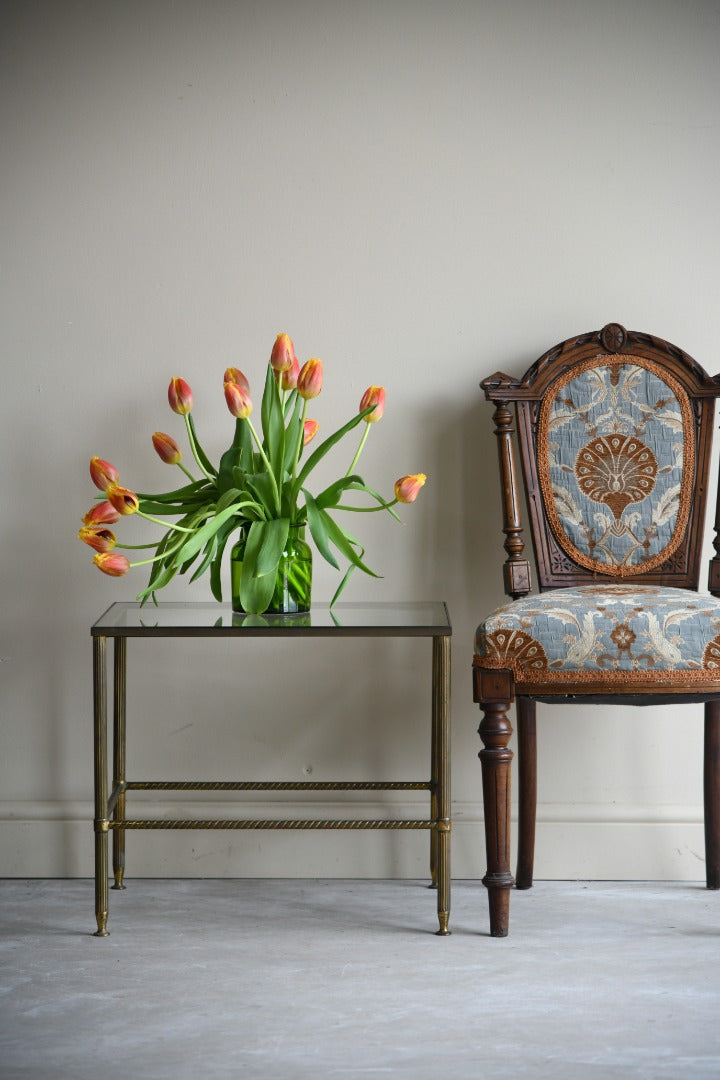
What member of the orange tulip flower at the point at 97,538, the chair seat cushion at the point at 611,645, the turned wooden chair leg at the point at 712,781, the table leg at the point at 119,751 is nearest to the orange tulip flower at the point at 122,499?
the orange tulip flower at the point at 97,538

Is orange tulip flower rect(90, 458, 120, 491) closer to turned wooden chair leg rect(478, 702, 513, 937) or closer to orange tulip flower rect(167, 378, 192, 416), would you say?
orange tulip flower rect(167, 378, 192, 416)

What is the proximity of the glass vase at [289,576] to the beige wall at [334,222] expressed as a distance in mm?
376

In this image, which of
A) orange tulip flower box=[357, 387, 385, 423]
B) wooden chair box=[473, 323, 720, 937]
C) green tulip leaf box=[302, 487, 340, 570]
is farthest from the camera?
wooden chair box=[473, 323, 720, 937]

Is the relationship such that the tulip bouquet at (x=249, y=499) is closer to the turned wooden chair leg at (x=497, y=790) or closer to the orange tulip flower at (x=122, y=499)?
the orange tulip flower at (x=122, y=499)

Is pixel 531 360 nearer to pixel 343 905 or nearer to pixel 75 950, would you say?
pixel 343 905

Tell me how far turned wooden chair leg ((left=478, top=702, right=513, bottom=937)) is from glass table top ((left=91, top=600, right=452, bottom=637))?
161mm

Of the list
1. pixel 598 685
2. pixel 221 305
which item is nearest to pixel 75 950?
pixel 598 685

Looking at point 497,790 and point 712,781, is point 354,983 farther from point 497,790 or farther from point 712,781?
point 712,781

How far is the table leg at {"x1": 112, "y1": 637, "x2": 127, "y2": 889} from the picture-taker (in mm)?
2125

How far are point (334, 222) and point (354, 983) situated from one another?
1.44m

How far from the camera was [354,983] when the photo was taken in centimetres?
164

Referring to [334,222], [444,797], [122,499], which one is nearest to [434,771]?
[444,797]

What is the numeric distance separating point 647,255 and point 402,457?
0.65 metres

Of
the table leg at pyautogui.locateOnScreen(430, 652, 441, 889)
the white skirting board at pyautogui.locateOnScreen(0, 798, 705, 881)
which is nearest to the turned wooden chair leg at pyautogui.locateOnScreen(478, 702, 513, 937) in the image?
the table leg at pyautogui.locateOnScreen(430, 652, 441, 889)
